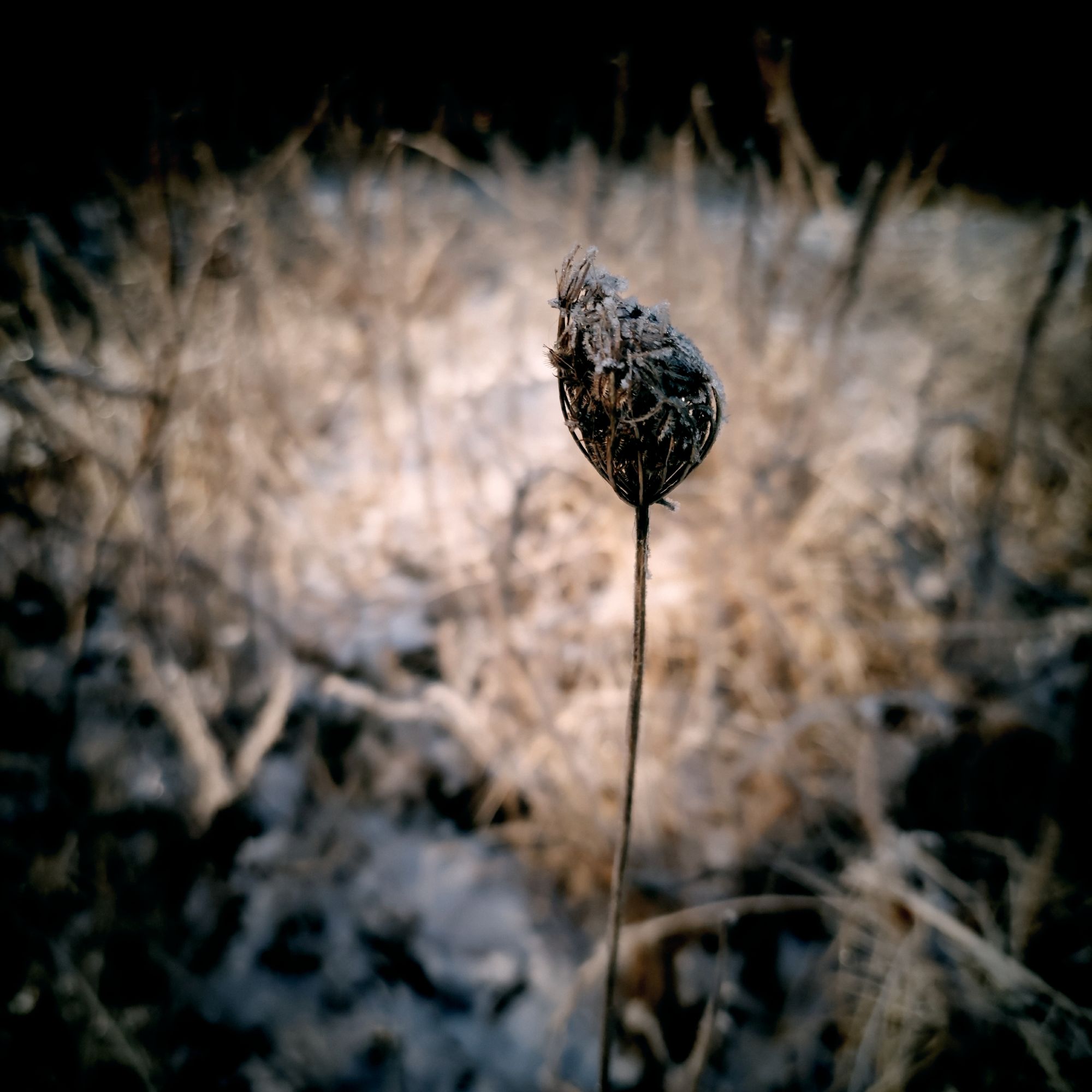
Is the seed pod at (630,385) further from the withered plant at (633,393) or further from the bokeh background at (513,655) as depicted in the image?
the bokeh background at (513,655)

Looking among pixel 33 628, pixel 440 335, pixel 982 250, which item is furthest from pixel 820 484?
pixel 982 250

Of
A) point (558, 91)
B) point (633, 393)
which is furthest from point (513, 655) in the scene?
point (558, 91)

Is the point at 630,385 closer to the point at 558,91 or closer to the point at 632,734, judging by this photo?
the point at 632,734

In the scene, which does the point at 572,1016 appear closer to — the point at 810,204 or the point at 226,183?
the point at 810,204

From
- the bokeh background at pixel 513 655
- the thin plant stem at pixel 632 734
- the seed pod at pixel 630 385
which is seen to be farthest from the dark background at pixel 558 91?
the thin plant stem at pixel 632 734

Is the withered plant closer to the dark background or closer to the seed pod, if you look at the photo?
the seed pod
